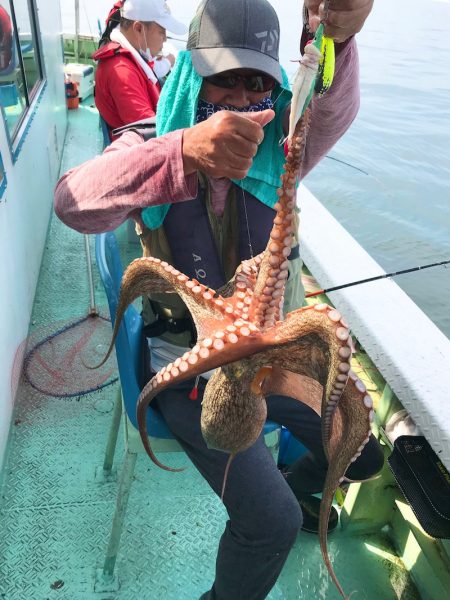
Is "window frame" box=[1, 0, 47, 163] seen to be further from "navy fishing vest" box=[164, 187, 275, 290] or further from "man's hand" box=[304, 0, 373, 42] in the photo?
"man's hand" box=[304, 0, 373, 42]

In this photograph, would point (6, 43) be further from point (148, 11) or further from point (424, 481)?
point (424, 481)

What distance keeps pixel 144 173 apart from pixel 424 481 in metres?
1.53

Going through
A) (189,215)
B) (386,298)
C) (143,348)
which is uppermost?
(189,215)

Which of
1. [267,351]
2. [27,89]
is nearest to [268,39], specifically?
[267,351]

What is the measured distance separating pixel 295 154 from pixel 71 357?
2606mm

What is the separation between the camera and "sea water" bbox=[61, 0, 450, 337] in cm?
666

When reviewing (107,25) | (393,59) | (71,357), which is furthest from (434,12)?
(71,357)

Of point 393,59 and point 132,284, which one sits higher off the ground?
point 132,284

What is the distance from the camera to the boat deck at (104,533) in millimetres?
2102

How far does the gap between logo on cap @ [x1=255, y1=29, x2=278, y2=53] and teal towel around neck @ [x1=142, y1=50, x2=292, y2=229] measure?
0.13m

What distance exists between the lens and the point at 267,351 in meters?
1.07

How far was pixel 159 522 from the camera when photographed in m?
2.34

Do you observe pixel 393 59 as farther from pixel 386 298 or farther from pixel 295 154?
pixel 295 154

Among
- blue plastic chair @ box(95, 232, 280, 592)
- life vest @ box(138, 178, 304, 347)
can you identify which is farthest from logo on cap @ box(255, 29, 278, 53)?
blue plastic chair @ box(95, 232, 280, 592)
